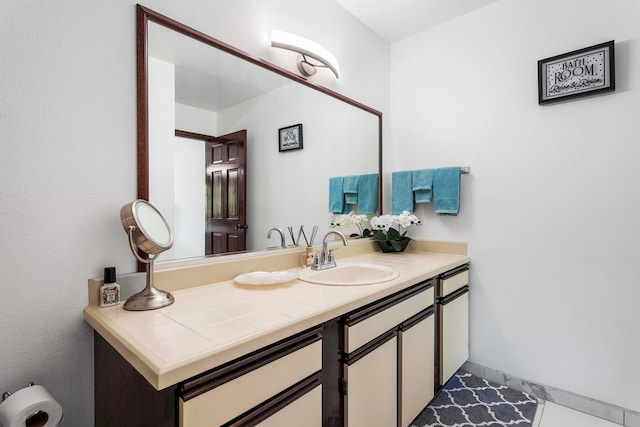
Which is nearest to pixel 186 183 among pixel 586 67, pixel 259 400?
pixel 259 400

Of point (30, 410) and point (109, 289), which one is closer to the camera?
point (30, 410)

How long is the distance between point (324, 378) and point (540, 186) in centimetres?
170

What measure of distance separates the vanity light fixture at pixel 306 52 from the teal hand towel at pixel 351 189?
679mm

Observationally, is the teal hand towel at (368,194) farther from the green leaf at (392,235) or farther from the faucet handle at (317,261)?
the faucet handle at (317,261)

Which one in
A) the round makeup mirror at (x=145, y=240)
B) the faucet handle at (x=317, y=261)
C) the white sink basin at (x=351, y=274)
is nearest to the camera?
the round makeup mirror at (x=145, y=240)

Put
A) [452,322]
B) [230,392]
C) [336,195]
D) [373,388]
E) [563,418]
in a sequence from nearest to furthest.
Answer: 1. [230,392]
2. [373,388]
3. [563,418]
4. [452,322]
5. [336,195]

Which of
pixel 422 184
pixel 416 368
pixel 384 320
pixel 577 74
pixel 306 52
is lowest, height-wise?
pixel 416 368

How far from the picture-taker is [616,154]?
165 cm

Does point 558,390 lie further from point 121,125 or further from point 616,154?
point 121,125

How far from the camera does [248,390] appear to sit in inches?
32.4

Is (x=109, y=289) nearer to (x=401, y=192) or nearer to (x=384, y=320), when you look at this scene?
(x=384, y=320)

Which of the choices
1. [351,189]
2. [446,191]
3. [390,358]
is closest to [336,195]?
[351,189]

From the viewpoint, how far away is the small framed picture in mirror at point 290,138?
1.76 m

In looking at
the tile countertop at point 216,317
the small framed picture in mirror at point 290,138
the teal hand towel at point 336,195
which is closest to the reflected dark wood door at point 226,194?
the tile countertop at point 216,317
